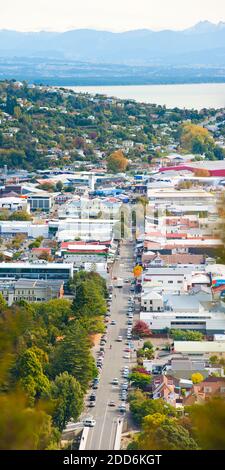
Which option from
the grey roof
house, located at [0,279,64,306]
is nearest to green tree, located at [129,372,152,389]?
the grey roof

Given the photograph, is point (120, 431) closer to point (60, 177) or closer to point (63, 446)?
point (63, 446)

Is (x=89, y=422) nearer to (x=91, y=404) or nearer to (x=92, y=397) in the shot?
(x=91, y=404)

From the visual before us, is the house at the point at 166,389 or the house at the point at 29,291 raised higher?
the house at the point at 166,389

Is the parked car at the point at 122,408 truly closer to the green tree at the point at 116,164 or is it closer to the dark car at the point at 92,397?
the dark car at the point at 92,397

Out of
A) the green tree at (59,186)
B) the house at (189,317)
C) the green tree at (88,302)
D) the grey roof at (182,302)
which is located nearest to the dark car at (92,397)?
the house at (189,317)

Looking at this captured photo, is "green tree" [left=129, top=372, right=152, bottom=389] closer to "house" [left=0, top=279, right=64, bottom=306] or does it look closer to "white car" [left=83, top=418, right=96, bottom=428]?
"white car" [left=83, top=418, right=96, bottom=428]

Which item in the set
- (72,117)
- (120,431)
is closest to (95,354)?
(120,431)

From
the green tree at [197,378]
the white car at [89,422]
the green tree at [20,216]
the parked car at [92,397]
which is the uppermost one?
the white car at [89,422]
